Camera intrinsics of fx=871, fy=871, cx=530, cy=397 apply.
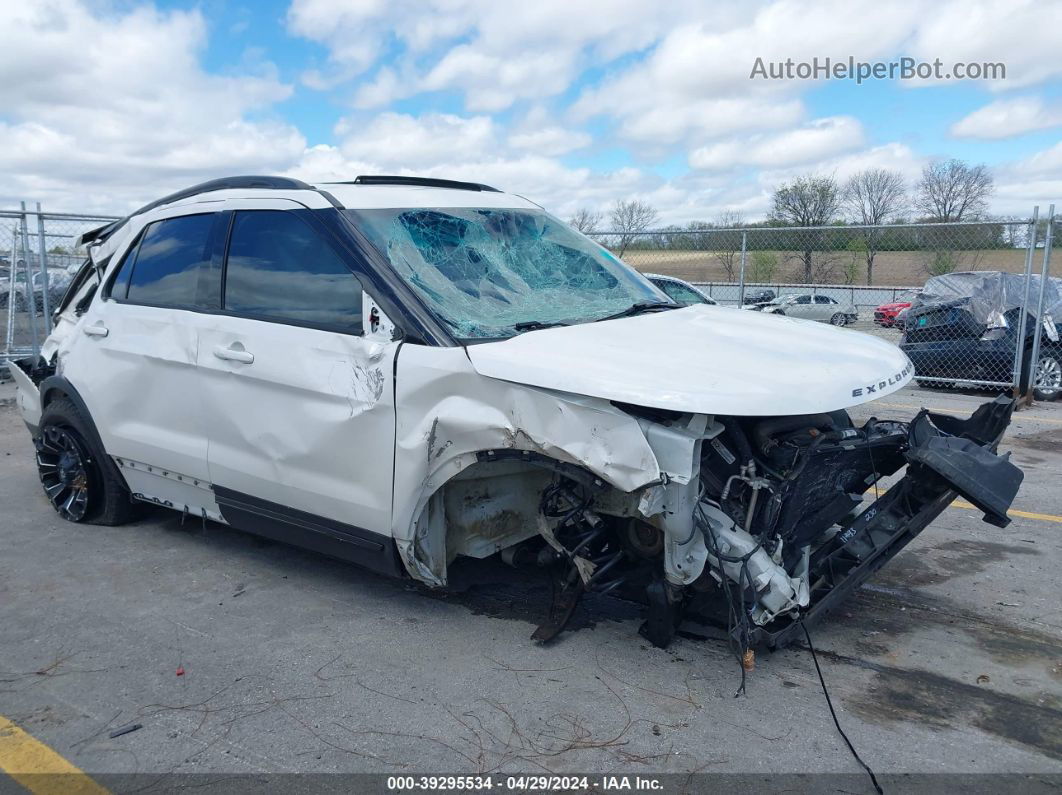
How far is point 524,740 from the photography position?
3049 mm

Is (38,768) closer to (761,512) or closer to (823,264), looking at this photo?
(761,512)

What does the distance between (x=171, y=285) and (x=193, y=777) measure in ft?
8.84

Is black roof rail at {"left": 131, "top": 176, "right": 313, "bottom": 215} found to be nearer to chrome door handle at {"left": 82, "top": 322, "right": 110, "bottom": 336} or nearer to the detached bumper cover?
chrome door handle at {"left": 82, "top": 322, "right": 110, "bottom": 336}

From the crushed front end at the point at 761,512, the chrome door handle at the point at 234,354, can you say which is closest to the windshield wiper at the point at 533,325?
the crushed front end at the point at 761,512

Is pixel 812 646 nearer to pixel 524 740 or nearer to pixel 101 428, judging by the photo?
pixel 524 740

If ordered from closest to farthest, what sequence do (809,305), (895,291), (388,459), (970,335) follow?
(388,459) → (970,335) → (895,291) → (809,305)

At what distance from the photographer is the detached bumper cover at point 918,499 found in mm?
3328

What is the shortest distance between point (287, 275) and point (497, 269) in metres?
0.98

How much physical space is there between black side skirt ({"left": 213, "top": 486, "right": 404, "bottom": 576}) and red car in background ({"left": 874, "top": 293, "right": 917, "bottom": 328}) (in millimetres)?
11550

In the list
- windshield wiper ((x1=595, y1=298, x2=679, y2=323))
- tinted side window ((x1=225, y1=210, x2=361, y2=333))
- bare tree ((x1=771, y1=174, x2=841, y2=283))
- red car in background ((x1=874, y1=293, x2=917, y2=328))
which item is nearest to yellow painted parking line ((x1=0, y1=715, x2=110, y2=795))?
tinted side window ((x1=225, y1=210, x2=361, y2=333))

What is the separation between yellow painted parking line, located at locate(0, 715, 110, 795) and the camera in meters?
2.84

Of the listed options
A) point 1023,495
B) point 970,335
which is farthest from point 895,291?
point 1023,495

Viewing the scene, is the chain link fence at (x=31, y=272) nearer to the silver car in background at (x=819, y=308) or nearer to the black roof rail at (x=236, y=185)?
the black roof rail at (x=236, y=185)

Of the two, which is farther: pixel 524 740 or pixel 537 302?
pixel 537 302
